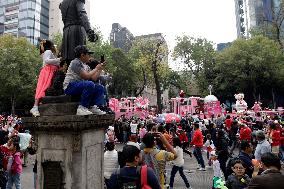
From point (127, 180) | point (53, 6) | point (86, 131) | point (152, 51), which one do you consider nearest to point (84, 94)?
point (86, 131)

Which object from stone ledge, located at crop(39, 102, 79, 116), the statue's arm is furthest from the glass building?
stone ledge, located at crop(39, 102, 79, 116)

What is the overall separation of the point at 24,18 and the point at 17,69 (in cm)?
3401

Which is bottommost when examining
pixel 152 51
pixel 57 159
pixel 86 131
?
pixel 57 159

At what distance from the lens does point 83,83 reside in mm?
4988

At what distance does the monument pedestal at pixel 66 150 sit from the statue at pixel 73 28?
4.43 ft

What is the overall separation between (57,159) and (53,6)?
77579mm

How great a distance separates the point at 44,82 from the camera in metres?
5.75

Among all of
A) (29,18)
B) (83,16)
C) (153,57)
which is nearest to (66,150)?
(83,16)

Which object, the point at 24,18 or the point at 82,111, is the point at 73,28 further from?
the point at 24,18

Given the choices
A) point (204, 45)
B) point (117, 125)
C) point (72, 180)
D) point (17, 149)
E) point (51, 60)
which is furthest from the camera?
point (204, 45)

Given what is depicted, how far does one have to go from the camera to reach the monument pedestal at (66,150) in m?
4.77

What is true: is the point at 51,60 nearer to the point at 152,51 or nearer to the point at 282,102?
the point at 152,51

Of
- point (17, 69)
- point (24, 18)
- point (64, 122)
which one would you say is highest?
point (24, 18)

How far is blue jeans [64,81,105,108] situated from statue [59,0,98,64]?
80cm
